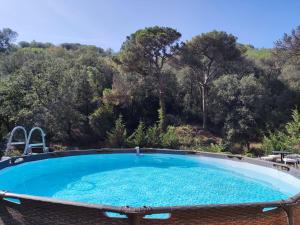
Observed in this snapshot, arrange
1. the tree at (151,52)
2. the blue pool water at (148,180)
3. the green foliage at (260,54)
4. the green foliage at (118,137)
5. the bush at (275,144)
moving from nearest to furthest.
Result: the blue pool water at (148,180) < the bush at (275,144) < the green foliage at (118,137) < the tree at (151,52) < the green foliage at (260,54)

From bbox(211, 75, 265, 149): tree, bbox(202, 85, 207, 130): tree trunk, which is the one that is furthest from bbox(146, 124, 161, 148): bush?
bbox(202, 85, 207, 130): tree trunk

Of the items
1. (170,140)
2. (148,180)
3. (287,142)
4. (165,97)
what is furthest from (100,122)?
(287,142)

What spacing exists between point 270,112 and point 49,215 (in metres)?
17.2

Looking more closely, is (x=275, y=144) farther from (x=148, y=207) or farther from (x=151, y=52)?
(x=148, y=207)

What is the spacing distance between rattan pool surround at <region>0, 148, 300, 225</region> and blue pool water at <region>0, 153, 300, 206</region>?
360 centimetres

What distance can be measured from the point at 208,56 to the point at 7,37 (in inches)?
1355

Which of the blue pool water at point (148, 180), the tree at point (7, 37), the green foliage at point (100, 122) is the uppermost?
the tree at point (7, 37)

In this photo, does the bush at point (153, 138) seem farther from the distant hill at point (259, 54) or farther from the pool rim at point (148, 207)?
the distant hill at point (259, 54)

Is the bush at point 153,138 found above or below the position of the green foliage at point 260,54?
below

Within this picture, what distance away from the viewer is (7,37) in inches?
1783

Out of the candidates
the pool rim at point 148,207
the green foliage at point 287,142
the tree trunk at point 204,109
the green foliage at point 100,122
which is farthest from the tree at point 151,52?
the pool rim at point 148,207

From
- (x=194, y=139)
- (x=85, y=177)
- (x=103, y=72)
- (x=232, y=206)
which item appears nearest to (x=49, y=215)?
(x=232, y=206)

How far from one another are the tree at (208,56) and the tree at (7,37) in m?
29.4

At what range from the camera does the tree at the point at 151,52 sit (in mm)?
19891
